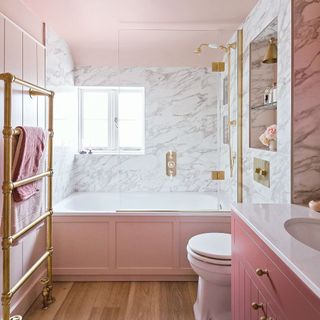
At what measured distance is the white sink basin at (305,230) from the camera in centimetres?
136

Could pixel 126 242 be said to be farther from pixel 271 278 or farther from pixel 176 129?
pixel 271 278

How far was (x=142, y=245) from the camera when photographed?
2820 mm

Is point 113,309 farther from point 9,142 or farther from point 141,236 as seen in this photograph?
point 9,142

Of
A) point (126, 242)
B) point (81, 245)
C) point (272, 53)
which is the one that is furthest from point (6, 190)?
point (272, 53)

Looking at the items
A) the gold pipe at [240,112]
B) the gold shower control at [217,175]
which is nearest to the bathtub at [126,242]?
the gold pipe at [240,112]

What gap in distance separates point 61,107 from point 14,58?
46.1 inches

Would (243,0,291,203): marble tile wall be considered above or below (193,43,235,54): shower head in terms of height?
below

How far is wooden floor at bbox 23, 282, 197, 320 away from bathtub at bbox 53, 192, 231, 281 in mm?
88

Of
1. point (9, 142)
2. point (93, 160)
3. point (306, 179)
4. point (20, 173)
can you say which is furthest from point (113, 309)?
point (93, 160)

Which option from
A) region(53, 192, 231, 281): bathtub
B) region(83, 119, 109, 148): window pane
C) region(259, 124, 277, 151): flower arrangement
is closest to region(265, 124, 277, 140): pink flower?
region(259, 124, 277, 151): flower arrangement

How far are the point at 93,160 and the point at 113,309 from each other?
1.86 meters

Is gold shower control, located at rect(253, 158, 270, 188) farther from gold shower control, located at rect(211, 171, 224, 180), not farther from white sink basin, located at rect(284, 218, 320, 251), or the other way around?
white sink basin, located at rect(284, 218, 320, 251)

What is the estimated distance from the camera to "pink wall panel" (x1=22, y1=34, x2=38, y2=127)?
2316mm

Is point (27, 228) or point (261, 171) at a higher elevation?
point (261, 171)
